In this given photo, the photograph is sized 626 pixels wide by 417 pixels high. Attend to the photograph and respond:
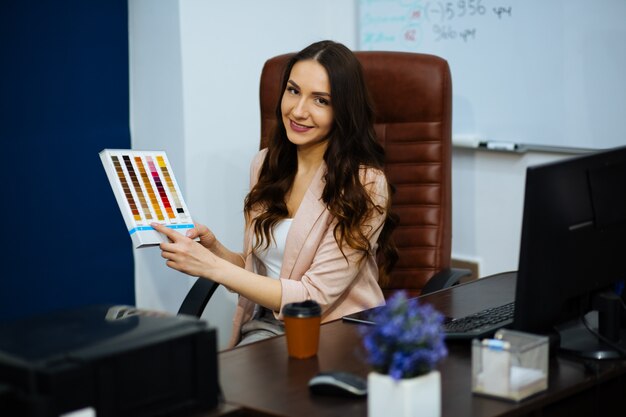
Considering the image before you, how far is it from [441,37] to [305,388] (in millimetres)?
2099

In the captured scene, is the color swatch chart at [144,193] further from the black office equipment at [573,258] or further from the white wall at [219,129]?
the white wall at [219,129]

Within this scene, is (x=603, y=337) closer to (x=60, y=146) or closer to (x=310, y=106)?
(x=310, y=106)

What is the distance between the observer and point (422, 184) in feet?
8.95

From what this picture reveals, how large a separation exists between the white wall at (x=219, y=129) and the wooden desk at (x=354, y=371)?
4.80 feet

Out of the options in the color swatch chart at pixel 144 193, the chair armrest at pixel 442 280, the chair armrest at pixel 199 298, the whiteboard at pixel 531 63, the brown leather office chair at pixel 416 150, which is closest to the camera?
the color swatch chart at pixel 144 193

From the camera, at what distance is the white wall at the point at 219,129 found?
10.7 feet

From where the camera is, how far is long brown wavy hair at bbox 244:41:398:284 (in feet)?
7.59

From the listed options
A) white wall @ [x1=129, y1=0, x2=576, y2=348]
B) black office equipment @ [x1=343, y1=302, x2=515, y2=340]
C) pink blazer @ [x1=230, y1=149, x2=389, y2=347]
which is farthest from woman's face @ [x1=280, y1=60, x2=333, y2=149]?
white wall @ [x1=129, y1=0, x2=576, y2=348]

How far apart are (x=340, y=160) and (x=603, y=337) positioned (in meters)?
0.89

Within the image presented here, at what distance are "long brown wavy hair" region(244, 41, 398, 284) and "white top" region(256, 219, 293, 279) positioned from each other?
0.02m

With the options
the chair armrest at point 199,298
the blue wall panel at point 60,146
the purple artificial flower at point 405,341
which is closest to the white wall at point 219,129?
the blue wall panel at point 60,146

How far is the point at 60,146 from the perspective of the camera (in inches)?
129

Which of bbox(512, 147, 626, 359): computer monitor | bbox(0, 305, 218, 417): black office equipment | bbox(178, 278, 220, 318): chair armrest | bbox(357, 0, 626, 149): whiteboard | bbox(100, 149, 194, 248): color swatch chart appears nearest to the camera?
bbox(0, 305, 218, 417): black office equipment

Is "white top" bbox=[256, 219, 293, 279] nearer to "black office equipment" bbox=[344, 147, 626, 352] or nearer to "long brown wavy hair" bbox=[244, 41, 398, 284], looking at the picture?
"long brown wavy hair" bbox=[244, 41, 398, 284]
